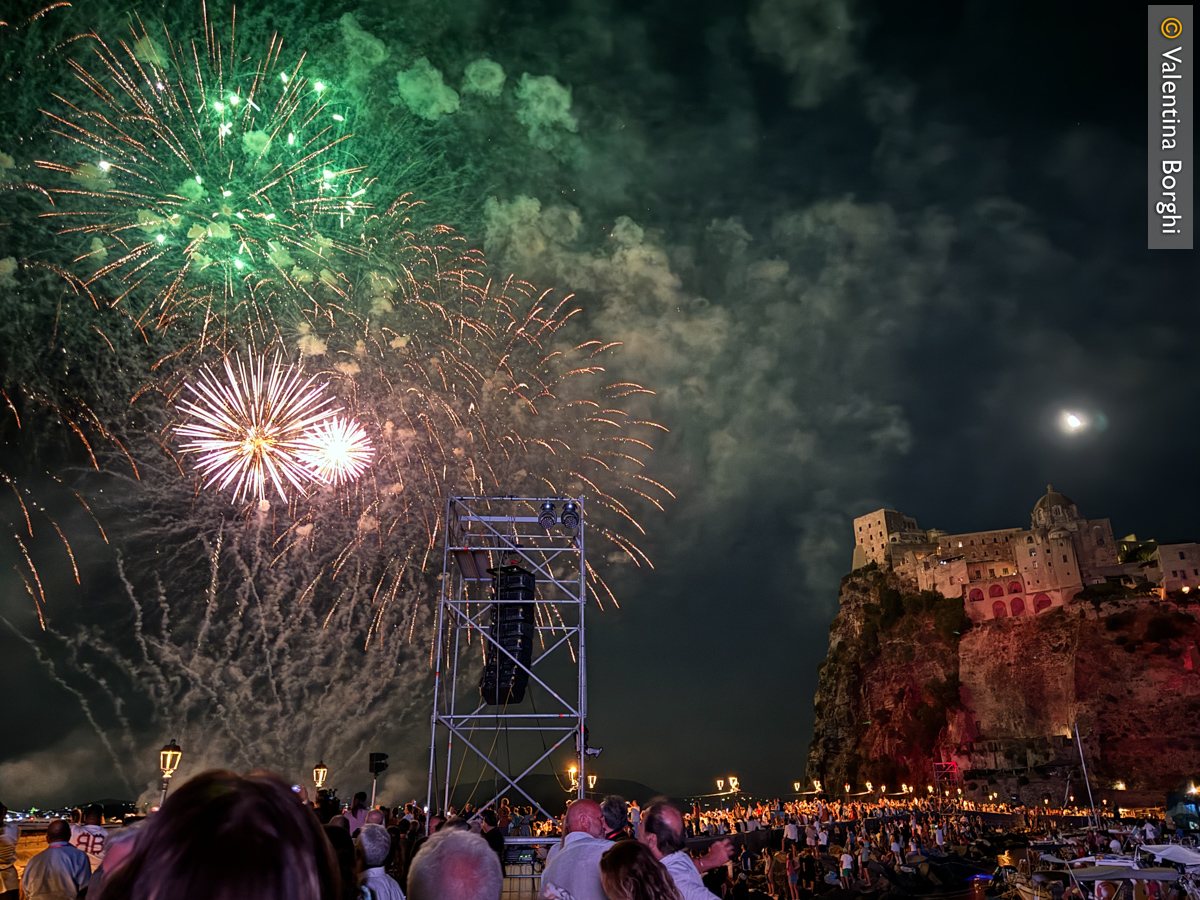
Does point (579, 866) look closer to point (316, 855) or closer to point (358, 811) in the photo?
point (316, 855)

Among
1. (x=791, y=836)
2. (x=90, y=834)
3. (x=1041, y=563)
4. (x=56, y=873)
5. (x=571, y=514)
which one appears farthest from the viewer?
(x=1041, y=563)

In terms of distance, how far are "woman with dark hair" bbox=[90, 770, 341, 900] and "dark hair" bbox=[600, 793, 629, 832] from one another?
12.3 feet

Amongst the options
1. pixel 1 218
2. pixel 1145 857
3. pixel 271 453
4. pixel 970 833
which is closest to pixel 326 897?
pixel 271 453

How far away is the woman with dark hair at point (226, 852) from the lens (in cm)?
94

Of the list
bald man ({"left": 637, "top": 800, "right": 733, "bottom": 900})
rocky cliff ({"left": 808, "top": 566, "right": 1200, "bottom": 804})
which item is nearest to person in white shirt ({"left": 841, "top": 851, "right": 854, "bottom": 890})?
bald man ({"left": 637, "top": 800, "right": 733, "bottom": 900})

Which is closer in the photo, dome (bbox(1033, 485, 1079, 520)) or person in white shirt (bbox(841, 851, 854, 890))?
person in white shirt (bbox(841, 851, 854, 890))

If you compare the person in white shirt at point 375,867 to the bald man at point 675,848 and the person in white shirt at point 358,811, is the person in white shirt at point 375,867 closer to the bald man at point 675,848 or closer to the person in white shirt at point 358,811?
the bald man at point 675,848

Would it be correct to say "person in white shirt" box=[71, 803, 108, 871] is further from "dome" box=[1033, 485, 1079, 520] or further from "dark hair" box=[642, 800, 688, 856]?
"dome" box=[1033, 485, 1079, 520]

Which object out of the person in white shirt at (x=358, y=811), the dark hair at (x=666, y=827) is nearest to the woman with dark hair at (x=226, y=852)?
the dark hair at (x=666, y=827)

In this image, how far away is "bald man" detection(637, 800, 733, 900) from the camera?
134 inches

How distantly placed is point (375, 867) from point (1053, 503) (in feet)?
269

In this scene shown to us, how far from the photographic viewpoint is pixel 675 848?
370 cm

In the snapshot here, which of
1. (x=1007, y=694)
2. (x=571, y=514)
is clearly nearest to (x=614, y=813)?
(x=571, y=514)

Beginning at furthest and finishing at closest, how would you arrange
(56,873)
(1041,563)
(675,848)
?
(1041,563)
(56,873)
(675,848)
